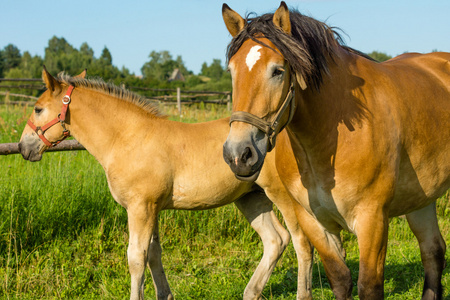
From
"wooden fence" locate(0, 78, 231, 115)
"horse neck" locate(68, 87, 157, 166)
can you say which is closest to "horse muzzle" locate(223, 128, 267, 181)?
"horse neck" locate(68, 87, 157, 166)

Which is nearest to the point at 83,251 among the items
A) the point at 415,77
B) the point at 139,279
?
the point at 139,279

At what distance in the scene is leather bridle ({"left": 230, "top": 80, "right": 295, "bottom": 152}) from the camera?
2322 mm

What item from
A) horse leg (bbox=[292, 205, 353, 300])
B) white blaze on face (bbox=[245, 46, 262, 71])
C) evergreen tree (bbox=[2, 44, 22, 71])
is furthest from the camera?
evergreen tree (bbox=[2, 44, 22, 71])

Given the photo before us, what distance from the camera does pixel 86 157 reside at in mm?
7566

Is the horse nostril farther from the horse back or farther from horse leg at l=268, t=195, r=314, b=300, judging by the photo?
horse leg at l=268, t=195, r=314, b=300

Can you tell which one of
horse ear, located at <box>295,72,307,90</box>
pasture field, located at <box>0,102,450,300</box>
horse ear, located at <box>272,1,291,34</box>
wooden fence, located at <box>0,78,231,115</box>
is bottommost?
pasture field, located at <box>0,102,450,300</box>

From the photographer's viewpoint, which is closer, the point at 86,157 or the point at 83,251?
the point at 83,251

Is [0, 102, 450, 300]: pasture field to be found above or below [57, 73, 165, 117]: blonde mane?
below

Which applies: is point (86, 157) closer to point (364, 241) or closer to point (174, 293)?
point (174, 293)

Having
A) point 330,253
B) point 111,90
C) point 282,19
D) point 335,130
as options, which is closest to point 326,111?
point 335,130

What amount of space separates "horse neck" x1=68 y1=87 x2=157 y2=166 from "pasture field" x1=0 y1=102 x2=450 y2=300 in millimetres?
1440

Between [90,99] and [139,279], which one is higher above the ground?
[90,99]

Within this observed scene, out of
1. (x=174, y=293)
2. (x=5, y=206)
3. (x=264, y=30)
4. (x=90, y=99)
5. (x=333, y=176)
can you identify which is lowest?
(x=174, y=293)

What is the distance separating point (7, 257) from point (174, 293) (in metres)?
1.99
